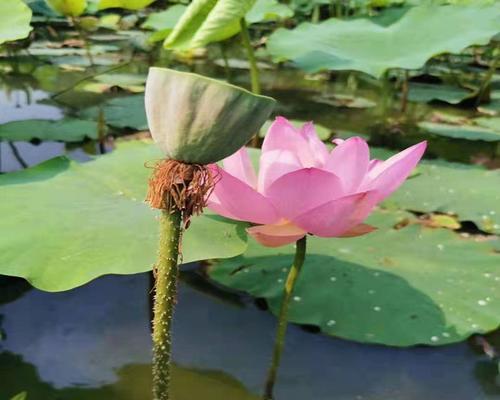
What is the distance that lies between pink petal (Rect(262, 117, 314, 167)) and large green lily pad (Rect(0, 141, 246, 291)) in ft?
0.42

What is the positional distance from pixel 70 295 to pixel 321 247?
0.45 meters

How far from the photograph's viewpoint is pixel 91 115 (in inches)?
82.7

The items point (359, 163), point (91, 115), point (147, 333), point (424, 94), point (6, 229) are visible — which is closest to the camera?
point (359, 163)

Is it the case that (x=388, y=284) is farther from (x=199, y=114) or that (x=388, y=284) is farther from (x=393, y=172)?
(x=199, y=114)

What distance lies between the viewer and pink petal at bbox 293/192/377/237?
684mm

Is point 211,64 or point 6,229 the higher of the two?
point 6,229

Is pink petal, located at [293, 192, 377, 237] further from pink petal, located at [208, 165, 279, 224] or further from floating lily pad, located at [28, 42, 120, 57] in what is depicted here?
floating lily pad, located at [28, 42, 120, 57]

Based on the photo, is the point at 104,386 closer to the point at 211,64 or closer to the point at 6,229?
the point at 6,229

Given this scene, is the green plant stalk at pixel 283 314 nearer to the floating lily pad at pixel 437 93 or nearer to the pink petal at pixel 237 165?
the pink petal at pixel 237 165

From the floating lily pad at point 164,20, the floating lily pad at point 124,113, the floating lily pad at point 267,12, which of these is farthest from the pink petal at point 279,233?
the floating lily pad at point 164,20

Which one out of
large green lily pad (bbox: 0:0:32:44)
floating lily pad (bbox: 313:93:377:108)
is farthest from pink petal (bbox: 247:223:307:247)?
floating lily pad (bbox: 313:93:377:108)

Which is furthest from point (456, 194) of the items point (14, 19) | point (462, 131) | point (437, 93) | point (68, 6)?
point (68, 6)

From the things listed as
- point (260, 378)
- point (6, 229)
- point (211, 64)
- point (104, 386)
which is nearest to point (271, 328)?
point (260, 378)

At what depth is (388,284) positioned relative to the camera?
103cm
